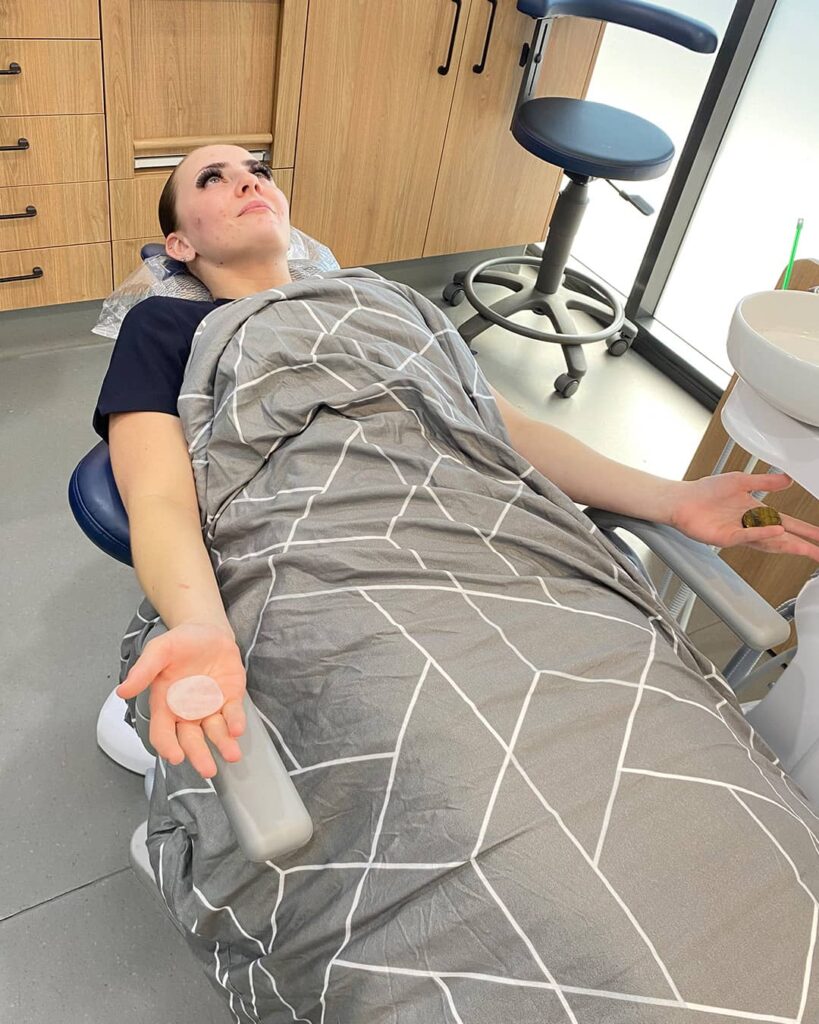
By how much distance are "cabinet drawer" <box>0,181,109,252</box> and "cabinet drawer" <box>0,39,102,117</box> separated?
0.19 meters

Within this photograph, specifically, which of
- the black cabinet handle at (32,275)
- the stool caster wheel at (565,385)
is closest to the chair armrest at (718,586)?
the stool caster wheel at (565,385)

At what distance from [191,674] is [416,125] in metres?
2.12

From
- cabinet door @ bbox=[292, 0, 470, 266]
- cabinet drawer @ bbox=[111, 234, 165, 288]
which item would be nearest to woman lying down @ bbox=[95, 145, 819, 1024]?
cabinet drawer @ bbox=[111, 234, 165, 288]

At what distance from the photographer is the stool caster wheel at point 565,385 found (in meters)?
2.64

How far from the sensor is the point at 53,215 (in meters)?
2.14

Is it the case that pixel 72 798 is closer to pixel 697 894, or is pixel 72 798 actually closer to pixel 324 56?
pixel 697 894

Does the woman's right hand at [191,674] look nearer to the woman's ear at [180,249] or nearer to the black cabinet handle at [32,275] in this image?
the woman's ear at [180,249]

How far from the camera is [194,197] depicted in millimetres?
1465

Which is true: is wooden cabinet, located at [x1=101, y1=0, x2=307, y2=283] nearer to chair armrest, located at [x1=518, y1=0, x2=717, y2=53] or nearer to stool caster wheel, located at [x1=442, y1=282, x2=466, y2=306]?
chair armrest, located at [x1=518, y1=0, x2=717, y2=53]

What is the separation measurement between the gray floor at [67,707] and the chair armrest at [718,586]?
33.5 inches

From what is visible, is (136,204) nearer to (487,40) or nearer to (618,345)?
(487,40)

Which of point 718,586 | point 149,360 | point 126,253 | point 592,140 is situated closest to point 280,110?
point 126,253

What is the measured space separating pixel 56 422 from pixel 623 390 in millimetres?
1729

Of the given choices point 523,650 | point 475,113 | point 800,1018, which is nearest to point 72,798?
point 523,650
